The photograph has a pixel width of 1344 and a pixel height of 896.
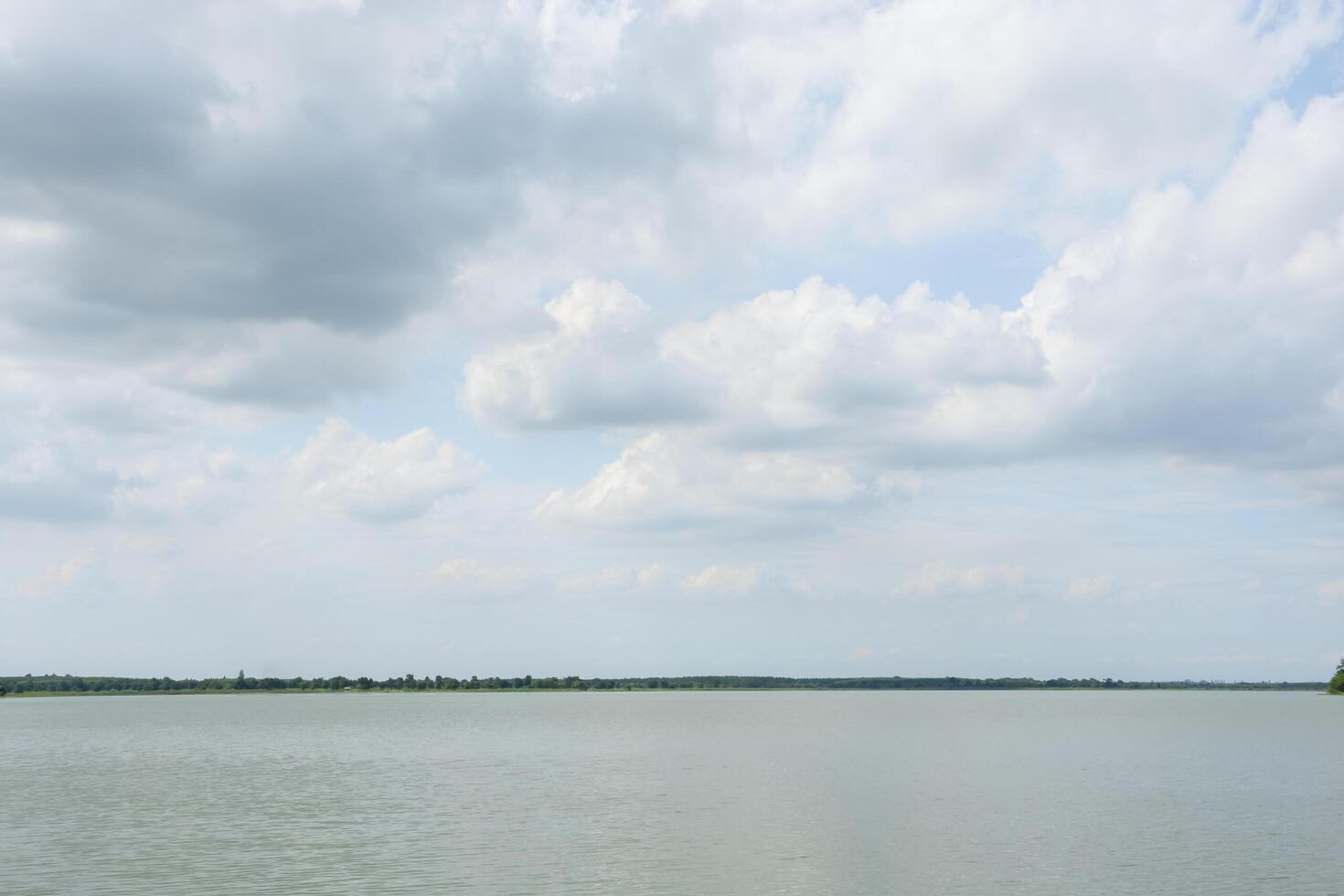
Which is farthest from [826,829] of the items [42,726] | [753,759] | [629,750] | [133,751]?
[42,726]

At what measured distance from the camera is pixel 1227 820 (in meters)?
55.2

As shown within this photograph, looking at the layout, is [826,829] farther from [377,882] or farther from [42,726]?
[42,726]

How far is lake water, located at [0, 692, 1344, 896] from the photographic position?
4016 centimetres

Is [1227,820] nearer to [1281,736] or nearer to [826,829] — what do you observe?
[826,829]

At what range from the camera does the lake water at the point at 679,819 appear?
40156 mm

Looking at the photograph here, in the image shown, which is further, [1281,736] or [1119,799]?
[1281,736]

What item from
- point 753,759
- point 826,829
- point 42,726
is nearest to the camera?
point 826,829

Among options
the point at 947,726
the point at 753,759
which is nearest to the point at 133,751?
the point at 753,759

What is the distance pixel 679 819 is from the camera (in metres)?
54.9

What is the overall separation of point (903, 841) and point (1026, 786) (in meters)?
26.5

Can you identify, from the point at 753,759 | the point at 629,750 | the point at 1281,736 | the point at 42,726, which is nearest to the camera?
the point at 753,759

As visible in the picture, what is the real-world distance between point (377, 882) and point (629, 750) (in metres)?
69.4

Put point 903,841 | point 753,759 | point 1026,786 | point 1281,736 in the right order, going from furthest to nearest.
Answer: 1. point 1281,736
2. point 753,759
3. point 1026,786
4. point 903,841

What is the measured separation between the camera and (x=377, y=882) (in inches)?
1537
